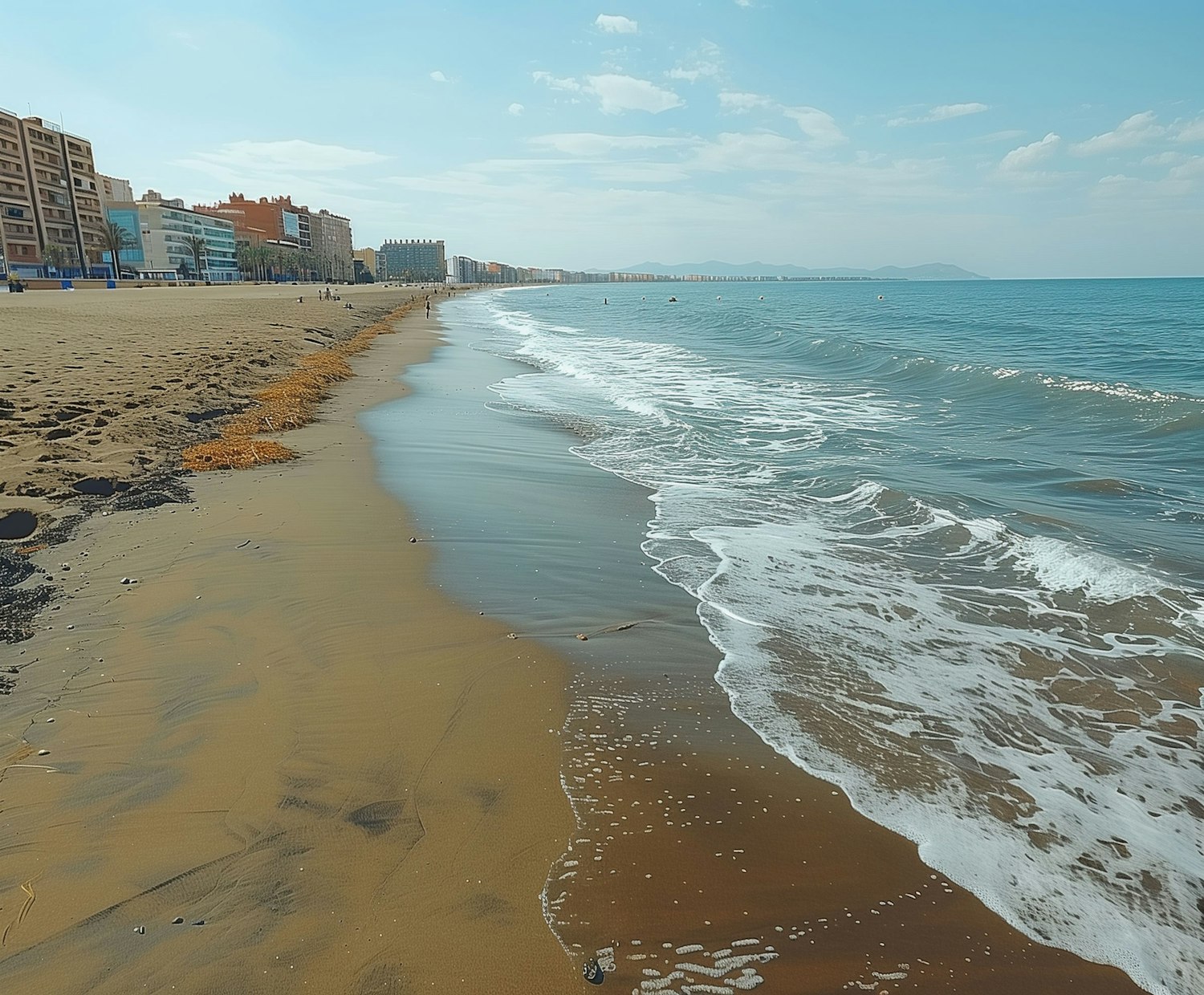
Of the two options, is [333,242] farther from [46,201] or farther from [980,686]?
[980,686]

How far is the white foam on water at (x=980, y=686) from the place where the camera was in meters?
2.85

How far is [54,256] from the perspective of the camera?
7069 centimetres

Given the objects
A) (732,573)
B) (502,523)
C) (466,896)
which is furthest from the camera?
(502,523)

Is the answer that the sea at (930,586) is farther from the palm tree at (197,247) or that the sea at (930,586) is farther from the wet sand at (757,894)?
the palm tree at (197,247)

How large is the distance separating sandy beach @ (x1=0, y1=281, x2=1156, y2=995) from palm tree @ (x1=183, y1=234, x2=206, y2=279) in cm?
10968

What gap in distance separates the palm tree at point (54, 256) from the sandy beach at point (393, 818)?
85343 mm

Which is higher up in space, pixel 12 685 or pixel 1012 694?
pixel 12 685

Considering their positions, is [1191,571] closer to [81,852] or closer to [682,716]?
[682,716]

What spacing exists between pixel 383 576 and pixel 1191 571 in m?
6.89

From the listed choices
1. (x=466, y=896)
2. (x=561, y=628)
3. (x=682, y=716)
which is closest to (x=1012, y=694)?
(x=682, y=716)

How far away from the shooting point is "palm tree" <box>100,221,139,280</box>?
7931 centimetres

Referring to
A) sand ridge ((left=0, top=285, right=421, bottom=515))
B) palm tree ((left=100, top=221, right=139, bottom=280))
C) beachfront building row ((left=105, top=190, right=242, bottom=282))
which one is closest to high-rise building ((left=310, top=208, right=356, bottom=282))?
beachfront building row ((left=105, top=190, right=242, bottom=282))

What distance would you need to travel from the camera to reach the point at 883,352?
82.1 feet

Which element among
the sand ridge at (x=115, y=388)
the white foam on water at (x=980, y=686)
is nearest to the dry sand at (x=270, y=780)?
the white foam on water at (x=980, y=686)
